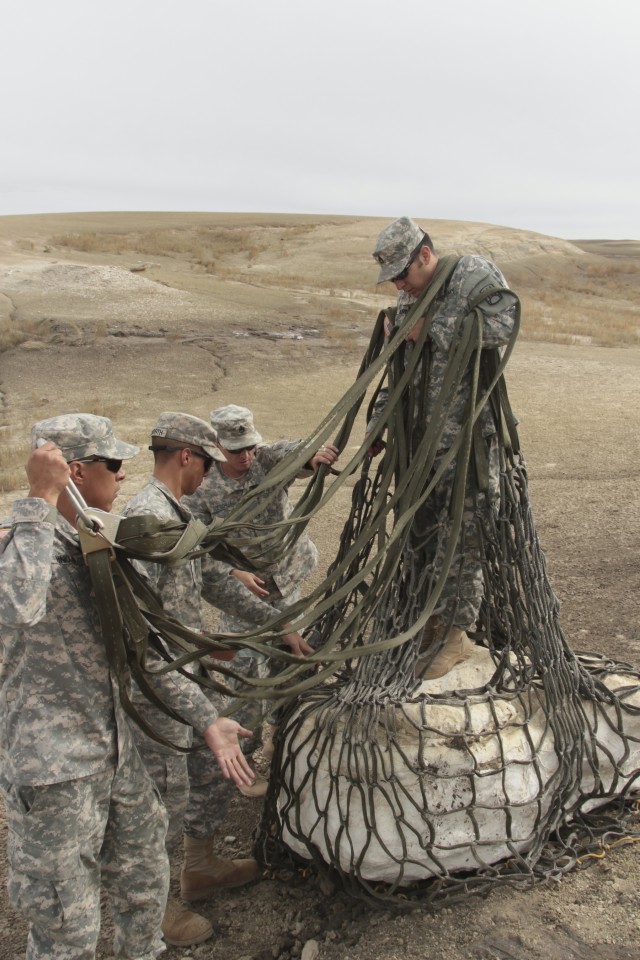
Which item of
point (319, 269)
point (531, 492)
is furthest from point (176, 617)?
point (319, 269)

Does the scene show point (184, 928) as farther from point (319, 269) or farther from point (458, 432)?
point (319, 269)

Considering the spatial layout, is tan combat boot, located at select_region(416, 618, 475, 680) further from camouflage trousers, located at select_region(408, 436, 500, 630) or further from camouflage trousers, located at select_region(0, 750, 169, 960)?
→ camouflage trousers, located at select_region(0, 750, 169, 960)

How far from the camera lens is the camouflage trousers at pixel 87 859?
6.89 feet

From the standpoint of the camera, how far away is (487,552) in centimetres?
291

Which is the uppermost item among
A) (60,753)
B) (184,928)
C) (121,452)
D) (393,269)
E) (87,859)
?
(393,269)

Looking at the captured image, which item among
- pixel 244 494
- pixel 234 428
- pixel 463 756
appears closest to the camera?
pixel 463 756

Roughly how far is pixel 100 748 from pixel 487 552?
4.51ft

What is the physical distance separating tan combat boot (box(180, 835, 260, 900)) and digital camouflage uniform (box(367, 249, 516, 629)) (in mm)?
1112

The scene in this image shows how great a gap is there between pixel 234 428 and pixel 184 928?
175 centimetres

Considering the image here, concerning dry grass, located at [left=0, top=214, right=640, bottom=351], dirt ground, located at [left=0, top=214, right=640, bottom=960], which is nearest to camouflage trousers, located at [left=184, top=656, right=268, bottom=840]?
dirt ground, located at [left=0, top=214, right=640, bottom=960]

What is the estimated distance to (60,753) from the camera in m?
2.07

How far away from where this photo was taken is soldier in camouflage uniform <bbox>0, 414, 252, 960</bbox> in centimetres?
205

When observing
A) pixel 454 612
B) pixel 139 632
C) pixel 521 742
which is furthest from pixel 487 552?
pixel 139 632

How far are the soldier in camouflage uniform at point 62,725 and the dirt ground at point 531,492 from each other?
0.80m
